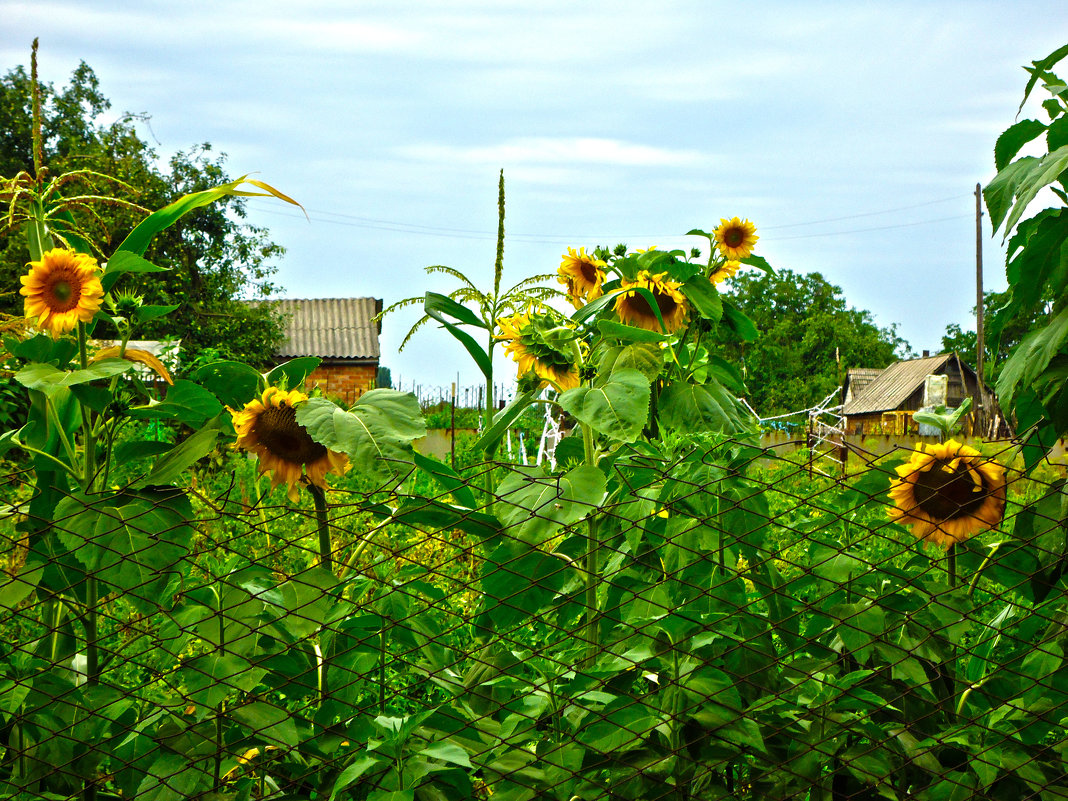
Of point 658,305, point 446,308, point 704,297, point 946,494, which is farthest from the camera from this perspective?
point 658,305

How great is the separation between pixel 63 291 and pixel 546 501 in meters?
0.93

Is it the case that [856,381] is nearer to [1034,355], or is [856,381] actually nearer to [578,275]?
[578,275]

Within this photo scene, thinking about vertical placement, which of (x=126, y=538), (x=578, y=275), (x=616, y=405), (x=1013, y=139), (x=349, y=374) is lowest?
(x=349, y=374)

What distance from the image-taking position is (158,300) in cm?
1908

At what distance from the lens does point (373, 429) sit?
4.82 feet

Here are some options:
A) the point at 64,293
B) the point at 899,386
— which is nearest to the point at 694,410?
the point at 64,293

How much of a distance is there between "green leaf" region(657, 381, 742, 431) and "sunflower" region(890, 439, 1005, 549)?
374mm

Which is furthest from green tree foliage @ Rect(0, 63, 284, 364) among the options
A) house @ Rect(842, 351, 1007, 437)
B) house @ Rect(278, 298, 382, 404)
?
house @ Rect(842, 351, 1007, 437)

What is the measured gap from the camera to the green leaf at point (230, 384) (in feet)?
5.63

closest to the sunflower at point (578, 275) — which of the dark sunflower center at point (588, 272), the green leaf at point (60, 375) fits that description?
the dark sunflower center at point (588, 272)

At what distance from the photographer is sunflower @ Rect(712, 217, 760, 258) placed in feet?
8.47

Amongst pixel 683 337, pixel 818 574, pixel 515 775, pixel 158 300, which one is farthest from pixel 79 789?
pixel 158 300

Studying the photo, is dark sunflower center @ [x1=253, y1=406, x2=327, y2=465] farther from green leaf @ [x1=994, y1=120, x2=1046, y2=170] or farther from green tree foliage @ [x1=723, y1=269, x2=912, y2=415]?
green tree foliage @ [x1=723, y1=269, x2=912, y2=415]

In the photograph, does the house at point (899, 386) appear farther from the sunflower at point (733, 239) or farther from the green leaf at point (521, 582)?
the green leaf at point (521, 582)
